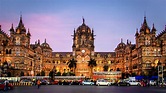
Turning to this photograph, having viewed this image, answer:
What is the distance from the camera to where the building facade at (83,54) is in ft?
393

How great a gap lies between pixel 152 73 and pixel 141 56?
41.5ft

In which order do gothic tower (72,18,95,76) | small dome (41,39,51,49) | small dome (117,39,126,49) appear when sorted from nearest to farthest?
gothic tower (72,18,95,76)
small dome (117,39,126,49)
small dome (41,39,51,49)

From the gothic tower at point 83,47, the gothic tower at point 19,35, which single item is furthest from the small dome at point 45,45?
the gothic tower at point 19,35

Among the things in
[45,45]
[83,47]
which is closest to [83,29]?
[83,47]

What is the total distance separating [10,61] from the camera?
123 meters

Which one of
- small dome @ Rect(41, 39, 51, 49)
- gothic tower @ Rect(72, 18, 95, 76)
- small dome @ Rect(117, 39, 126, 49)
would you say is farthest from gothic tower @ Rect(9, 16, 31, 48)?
small dome @ Rect(117, 39, 126, 49)

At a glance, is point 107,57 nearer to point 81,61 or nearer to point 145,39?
point 81,61

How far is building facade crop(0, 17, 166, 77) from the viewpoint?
120 meters

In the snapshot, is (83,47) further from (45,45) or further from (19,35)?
(19,35)

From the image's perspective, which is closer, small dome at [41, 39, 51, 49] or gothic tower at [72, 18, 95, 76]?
gothic tower at [72, 18, 95, 76]

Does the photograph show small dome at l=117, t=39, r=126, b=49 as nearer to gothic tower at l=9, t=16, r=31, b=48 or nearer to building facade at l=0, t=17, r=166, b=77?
building facade at l=0, t=17, r=166, b=77

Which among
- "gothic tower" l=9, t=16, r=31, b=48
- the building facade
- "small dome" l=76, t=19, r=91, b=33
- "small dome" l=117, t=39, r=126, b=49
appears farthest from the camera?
"small dome" l=76, t=19, r=91, b=33

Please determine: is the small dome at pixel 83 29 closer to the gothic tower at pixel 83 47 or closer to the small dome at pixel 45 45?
the gothic tower at pixel 83 47

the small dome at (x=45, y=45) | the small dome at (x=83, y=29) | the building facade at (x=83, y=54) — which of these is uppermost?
the small dome at (x=83, y=29)
